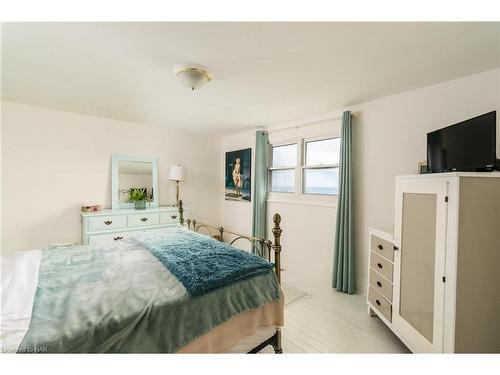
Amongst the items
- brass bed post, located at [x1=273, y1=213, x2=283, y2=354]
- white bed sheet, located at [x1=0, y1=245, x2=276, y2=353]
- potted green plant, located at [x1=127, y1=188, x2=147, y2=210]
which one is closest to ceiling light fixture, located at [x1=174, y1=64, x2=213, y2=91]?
brass bed post, located at [x1=273, y1=213, x2=283, y2=354]

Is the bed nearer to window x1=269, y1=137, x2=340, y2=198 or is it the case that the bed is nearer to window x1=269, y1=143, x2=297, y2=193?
window x1=269, y1=137, x2=340, y2=198

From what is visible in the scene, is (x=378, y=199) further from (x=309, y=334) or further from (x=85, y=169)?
(x=85, y=169)

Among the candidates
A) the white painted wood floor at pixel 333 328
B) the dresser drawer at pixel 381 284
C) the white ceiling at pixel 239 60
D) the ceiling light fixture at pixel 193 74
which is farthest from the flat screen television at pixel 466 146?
the ceiling light fixture at pixel 193 74

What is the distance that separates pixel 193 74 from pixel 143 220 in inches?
92.0

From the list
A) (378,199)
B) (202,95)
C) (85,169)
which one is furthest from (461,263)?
(85,169)

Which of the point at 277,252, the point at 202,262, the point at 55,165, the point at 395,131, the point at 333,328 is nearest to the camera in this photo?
the point at 202,262

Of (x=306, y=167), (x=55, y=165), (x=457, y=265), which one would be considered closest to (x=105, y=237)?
(x=55, y=165)

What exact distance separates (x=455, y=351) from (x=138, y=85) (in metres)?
3.22

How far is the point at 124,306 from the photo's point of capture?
3.40ft

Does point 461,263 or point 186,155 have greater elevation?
point 186,155

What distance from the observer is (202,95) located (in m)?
2.39

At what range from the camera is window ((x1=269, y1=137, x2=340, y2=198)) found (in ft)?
9.86

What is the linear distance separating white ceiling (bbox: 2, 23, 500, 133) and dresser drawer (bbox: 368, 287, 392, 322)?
2011 mm

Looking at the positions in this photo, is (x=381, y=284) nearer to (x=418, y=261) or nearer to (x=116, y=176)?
(x=418, y=261)
